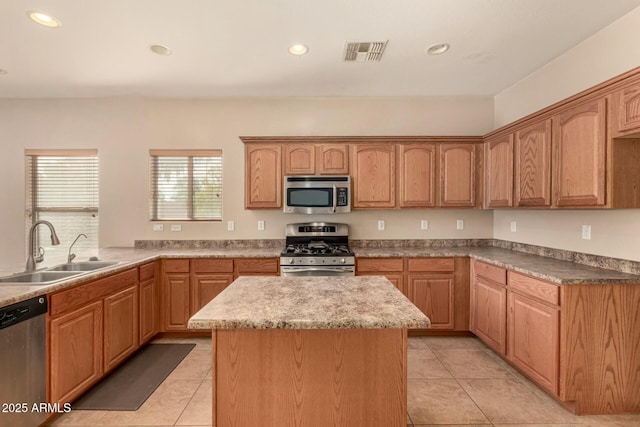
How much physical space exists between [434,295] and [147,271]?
10.2ft

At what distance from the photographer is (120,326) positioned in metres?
2.73

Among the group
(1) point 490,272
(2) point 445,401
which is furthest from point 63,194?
(1) point 490,272

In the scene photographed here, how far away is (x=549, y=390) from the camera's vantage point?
2.27 meters

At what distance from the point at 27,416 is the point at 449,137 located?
4346 mm

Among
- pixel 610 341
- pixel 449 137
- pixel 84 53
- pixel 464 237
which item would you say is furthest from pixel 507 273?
pixel 84 53

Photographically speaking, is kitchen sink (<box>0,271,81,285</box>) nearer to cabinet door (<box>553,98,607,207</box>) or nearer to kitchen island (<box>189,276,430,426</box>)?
kitchen island (<box>189,276,430,426</box>)

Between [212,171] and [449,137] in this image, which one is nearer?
[449,137]

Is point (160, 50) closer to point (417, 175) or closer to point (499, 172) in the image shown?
point (417, 175)

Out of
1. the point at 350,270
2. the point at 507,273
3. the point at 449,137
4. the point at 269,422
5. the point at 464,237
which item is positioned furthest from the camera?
the point at 464,237

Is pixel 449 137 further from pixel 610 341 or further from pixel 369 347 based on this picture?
pixel 369 347

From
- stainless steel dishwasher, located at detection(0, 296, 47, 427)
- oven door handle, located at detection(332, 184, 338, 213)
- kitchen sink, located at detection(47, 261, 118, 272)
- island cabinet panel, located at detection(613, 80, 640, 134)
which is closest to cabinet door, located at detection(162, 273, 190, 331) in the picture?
kitchen sink, located at detection(47, 261, 118, 272)

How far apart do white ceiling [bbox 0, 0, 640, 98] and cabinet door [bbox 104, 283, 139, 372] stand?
7.31 ft

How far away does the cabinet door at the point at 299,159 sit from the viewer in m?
3.69

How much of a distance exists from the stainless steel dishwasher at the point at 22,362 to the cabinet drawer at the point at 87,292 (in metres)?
0.09
